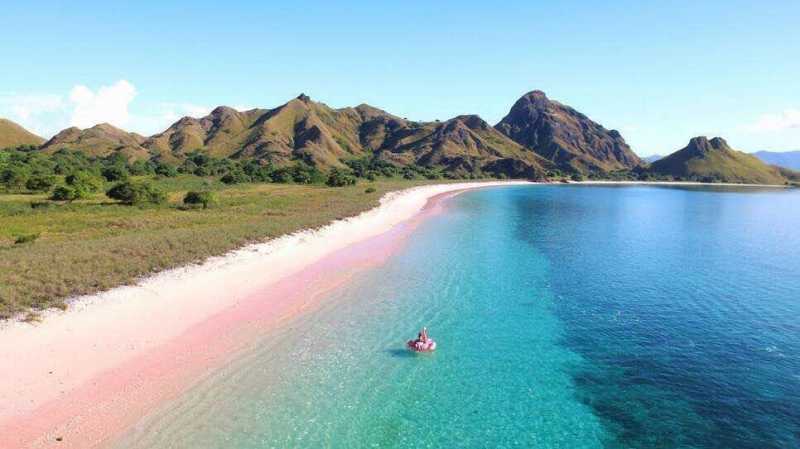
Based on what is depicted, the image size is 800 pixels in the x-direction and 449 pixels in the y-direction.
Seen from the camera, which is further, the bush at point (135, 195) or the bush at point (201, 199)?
the bush at point (201, 199)

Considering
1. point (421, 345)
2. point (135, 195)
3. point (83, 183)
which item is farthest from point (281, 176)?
point (421, 345)

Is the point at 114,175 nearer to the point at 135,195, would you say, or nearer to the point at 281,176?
the point at 135,195

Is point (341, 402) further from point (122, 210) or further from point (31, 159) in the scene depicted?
point (31, 159)

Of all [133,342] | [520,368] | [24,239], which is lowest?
[520,368]

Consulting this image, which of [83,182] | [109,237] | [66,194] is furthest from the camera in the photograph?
[83,182]

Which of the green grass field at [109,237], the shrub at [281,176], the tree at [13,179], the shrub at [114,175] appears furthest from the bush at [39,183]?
the shrub at [281,176]

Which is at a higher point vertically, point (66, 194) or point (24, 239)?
point (66, 194)

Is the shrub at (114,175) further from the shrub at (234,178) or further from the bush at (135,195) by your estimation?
the bush at (135,195)
